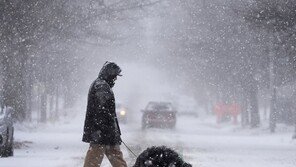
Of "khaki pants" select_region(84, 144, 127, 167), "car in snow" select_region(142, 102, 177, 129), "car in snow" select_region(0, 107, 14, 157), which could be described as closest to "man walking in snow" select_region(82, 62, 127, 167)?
"khaki pants" select_region(84, 144, 127, 167)

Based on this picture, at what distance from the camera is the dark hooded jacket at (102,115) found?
28.3 feet

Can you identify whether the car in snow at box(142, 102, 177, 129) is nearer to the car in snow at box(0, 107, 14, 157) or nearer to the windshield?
the windshield

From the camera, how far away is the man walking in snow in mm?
8594

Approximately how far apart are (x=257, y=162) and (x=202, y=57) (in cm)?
2418

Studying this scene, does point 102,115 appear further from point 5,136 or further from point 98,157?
point 5,136

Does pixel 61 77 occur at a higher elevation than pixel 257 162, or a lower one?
higher

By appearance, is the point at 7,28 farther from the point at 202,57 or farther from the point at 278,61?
the point at 202,57

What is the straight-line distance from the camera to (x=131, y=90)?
296ft

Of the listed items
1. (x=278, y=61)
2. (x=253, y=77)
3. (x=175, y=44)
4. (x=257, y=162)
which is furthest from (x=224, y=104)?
(x=257, y=162)

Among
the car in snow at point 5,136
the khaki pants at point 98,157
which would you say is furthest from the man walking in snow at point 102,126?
the car in snow at point 5,136

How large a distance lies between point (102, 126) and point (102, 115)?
140mm

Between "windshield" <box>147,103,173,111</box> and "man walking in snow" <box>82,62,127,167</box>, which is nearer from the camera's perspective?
"man walking in snow" <box>82,62,127,167</box>

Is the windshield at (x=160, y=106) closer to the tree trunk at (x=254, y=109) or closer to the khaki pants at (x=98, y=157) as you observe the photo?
the tree trunk at (x=254, y=109)

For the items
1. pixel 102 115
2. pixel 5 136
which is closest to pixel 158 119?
pixel 5 136
